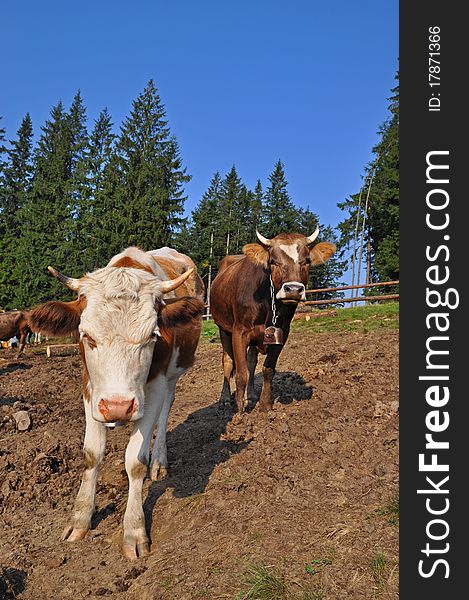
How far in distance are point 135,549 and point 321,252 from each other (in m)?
5.02

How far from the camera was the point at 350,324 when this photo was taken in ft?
65.4

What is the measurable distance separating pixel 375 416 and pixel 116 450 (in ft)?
11.0

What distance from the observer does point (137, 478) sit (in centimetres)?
455

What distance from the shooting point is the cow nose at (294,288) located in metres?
6.61

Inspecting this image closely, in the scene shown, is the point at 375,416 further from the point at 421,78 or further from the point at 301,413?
the point at 421,78

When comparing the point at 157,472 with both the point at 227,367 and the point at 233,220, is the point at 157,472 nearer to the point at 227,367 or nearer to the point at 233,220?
the point at 227,367

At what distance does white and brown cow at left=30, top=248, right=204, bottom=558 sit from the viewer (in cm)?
387

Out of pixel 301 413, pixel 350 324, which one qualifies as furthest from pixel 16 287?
pixel 301 413

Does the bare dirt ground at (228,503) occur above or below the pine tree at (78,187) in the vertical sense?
below

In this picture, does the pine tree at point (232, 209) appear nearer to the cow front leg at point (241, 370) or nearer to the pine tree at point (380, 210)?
the pine tree at point (380, 210)

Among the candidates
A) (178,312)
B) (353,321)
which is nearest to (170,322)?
(178,312)

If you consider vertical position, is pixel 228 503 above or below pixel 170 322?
below

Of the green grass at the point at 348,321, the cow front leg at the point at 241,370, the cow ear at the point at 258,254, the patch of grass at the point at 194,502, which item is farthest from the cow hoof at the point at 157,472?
the green grass at the point at 348,321

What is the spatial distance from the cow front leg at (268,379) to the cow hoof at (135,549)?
3.51m
